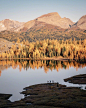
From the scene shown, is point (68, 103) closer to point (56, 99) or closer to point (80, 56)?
point (56, 99)

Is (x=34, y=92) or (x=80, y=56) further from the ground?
(x=80, y=56)

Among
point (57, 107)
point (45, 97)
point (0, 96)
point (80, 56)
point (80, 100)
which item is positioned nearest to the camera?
point (57, 107)

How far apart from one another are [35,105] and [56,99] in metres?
6.66

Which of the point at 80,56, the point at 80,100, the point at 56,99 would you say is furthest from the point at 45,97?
the point at 80,56

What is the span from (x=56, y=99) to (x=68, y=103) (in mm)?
4334

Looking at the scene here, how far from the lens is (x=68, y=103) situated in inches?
1577

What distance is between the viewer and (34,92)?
53031mm

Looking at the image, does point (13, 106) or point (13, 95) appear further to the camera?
point (13, 95)

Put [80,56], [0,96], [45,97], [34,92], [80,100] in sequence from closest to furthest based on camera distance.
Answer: [80,100]
[45,97]
[0,96]
[34,92]
[80,56]

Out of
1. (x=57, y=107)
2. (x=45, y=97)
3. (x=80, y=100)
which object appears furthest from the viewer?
(x=45, y=97)

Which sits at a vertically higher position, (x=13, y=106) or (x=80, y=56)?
(x=80, y=56)

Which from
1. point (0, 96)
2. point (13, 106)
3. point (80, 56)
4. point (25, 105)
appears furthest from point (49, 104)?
point (80, 56)

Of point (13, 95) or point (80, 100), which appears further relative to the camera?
point (13, 95)

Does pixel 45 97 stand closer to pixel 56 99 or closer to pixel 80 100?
pixel 56 99
